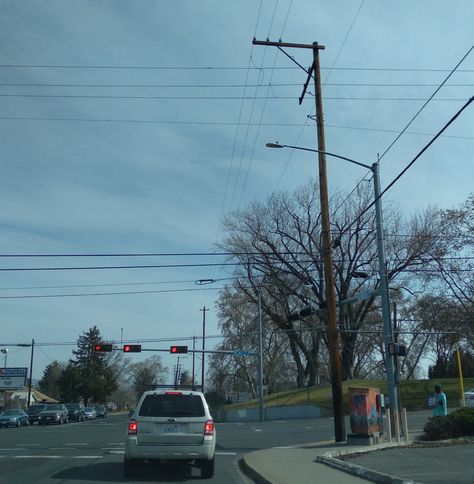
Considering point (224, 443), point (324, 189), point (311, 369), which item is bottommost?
point (224, 443)

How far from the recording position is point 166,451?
41.1ft

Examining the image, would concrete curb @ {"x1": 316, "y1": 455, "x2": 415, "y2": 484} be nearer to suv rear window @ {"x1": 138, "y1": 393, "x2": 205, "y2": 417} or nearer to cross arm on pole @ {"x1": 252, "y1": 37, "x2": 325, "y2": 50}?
suv rear window @ {"x1": 138, "y1": 393, "x2": 205, "y2": 417}

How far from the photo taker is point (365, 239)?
50.3 meters

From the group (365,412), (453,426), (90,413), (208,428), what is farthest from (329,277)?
(90,413)

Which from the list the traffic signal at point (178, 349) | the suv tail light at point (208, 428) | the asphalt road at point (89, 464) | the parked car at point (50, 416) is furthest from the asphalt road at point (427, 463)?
the parked car at point (50, 416)

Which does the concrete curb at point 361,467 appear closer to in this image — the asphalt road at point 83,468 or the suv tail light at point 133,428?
the asphalt road at point 83,468

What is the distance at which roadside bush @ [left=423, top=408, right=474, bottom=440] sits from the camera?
17.8 metres

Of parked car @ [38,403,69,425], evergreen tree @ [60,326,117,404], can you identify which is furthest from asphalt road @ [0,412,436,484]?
evergreen tree @ [60,326,117,404]

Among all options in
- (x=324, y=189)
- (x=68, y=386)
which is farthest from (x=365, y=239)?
(x=68, y=386)

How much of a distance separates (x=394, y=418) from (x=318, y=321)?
128 ft

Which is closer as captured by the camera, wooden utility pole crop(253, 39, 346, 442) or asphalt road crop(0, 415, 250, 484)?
asphalt road crop(0, 415, 250, 484)

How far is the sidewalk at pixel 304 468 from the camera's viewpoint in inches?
454

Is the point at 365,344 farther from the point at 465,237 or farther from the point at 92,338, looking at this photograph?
the point at 92,338

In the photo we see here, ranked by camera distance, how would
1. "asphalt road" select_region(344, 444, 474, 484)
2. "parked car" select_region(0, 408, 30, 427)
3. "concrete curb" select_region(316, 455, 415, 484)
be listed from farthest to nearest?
"parked car" select_region(0, 408, 30, 427) → "asphalt road" select_region(344, 444, 474, 484) → "concrete curb" select_region(316, 455, 415, 484)
